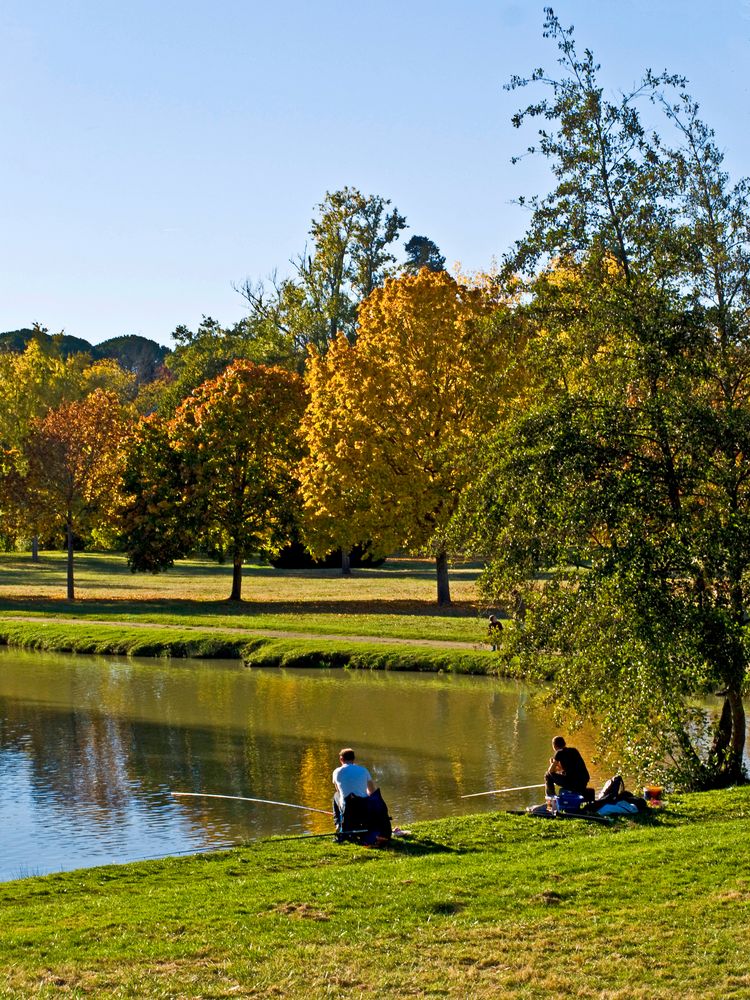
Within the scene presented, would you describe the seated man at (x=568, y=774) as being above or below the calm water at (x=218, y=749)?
above

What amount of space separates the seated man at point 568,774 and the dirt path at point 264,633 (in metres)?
16.1

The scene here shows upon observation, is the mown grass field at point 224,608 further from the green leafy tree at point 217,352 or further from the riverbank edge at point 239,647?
the green leafy tree at point 217,352

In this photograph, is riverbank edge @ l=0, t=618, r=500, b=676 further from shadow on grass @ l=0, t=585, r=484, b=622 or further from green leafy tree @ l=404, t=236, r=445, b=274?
green leafy tree @ l=404, t=236, r=445, b=274

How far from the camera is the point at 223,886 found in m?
13.7

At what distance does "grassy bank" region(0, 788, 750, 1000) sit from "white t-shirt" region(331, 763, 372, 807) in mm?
1074

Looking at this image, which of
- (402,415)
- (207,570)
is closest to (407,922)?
(402,415)

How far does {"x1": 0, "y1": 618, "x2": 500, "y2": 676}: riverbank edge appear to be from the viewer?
1399 inches

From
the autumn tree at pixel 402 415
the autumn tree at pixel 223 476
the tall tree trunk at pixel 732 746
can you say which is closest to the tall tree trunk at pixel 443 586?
the autumn tree at pixel 402 415

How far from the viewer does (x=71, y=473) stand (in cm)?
5556

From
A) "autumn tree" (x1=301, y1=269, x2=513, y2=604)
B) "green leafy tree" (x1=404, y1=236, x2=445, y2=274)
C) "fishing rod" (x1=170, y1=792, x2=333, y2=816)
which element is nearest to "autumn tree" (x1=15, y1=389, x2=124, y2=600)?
"autumn tree" (x1=301, y1=269, x2=513, y2=604)

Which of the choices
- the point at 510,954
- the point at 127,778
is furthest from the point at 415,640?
the point at 510,954

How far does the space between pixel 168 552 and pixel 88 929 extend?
44170mm

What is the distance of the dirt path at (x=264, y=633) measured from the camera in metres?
38.1

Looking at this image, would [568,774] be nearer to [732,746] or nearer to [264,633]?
[732,746]
